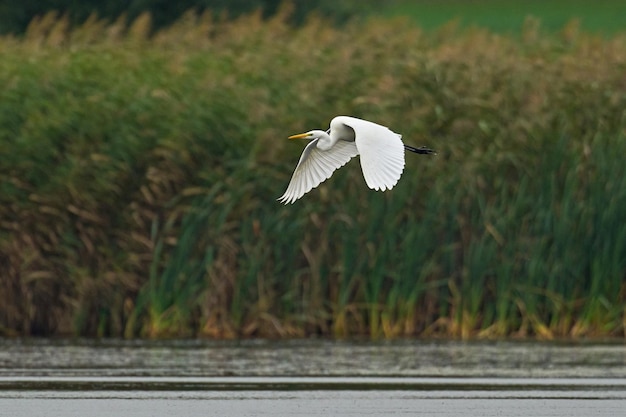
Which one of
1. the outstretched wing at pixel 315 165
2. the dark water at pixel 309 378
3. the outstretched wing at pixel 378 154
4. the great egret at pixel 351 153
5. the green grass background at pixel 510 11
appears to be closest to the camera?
the outstretched wing at pixel 378 154

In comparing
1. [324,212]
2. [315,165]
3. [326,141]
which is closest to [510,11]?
[324,212]

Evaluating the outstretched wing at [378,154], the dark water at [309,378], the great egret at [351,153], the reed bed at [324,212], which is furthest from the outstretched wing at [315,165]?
the reed bed at [324,212]

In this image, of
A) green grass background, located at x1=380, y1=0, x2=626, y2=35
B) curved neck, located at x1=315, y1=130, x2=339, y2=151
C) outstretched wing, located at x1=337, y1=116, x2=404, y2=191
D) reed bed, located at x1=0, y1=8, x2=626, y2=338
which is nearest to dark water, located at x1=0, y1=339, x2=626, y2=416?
reed bed, located at x1=0, y1=8, x2=626, y2=338

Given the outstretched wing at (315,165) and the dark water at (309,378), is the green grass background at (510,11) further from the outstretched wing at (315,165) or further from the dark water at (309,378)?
the outstretched wing at (315,165)

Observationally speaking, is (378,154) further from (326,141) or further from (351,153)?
(351,153)

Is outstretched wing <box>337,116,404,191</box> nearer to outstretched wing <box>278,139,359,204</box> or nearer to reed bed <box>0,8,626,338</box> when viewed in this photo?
outstretched wing <box>278,139,359,204</box>

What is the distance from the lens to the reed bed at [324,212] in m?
13.4

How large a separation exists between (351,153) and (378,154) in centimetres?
113

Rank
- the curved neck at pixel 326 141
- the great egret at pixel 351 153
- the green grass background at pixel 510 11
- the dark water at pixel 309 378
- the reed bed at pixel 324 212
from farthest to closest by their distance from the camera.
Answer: the green grass background at pixel 510 11 → the reed bed at pixel 324 212 → the dark water at pixel 309 378 → the curved neck at pixel 326 141 → the great egret at pixel 351 153

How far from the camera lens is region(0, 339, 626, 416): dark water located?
10.1 meters

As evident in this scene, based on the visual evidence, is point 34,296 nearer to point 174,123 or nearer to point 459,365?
point 174,123

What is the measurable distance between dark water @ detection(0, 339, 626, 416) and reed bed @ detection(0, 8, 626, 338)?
1.27 feet

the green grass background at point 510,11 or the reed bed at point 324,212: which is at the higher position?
the green grass background at point 510,11

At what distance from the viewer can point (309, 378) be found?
11.5m
